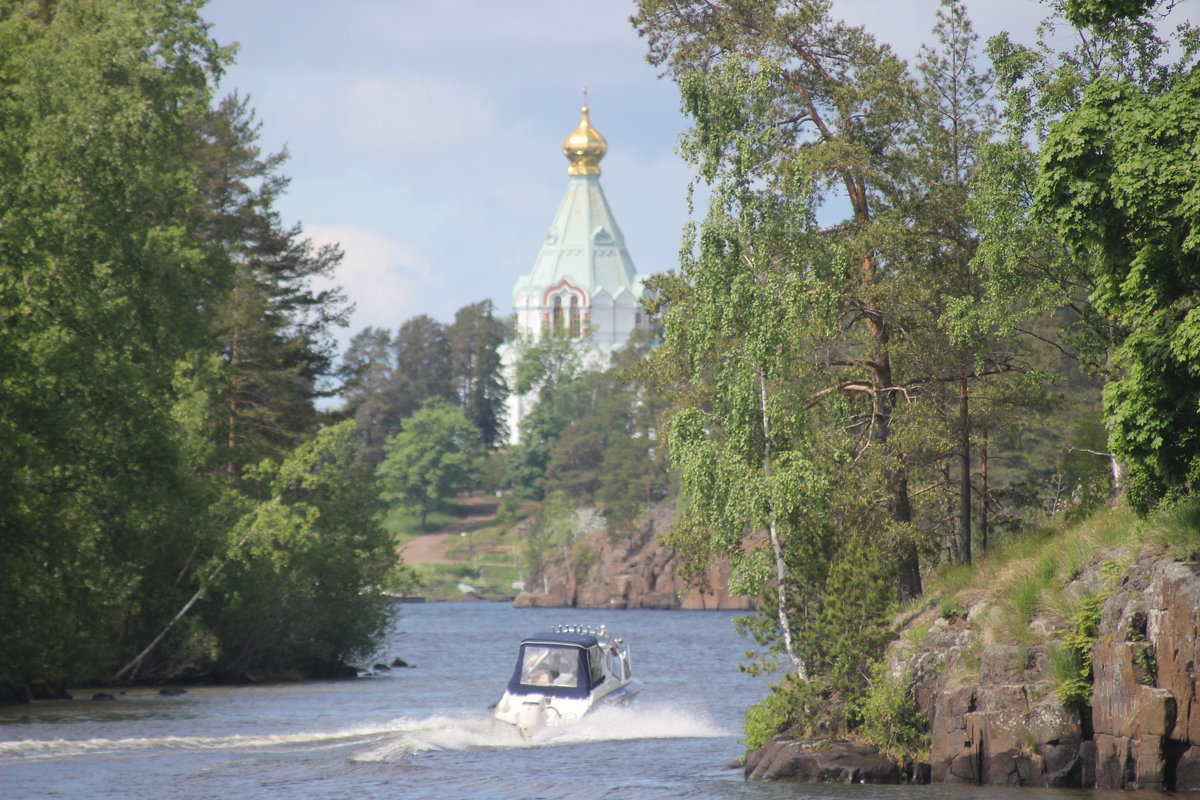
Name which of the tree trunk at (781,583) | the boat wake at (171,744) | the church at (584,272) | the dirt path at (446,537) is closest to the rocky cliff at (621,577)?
the dirt path at (446,537)

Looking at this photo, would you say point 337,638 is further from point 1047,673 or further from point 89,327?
point 1047,673

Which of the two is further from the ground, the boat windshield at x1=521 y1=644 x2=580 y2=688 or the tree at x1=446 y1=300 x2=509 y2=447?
the tree at x1=446 y1=300 x2=509 y2=447

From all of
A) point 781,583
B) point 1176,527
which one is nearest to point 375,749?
point 781,583

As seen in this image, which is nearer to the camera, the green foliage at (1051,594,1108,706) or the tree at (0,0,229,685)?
the green foliage at (1051,594,1108,706)

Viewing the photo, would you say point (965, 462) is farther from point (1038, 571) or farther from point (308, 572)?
point (308, 572)

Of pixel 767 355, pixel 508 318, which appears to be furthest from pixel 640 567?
pixel 767 355

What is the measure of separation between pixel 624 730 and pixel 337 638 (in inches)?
A: 838

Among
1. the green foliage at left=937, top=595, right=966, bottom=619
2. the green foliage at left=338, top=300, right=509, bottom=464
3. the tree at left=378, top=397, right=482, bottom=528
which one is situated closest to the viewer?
the green foliage at left=937, top=595, right=966, bottom=619

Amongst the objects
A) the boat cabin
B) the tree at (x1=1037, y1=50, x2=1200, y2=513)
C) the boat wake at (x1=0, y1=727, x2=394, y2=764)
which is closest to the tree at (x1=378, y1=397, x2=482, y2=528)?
the boat cabin

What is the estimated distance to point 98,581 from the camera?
35.3 metres

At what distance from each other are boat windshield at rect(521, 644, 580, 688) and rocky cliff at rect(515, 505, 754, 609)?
3209 inches

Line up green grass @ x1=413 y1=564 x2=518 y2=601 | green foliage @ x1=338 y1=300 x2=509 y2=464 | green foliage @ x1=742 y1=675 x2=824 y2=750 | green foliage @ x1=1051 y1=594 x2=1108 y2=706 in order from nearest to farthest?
1. green foliage @ x1=1051 y1=594 x2=1108 y2=706
2. green foliage @ x1=742 y1=675 x2=824 y2=750
3. green grass @ x1=413 y1=564 x2=518 y2=601
4. green foliage @ x1=338 y1=300 x2=509 y2=464

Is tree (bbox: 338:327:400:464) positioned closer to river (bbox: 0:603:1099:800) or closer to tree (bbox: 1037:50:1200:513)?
river (bbox: 0:603:1099:800)

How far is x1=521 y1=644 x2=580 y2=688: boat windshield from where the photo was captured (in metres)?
31.8
